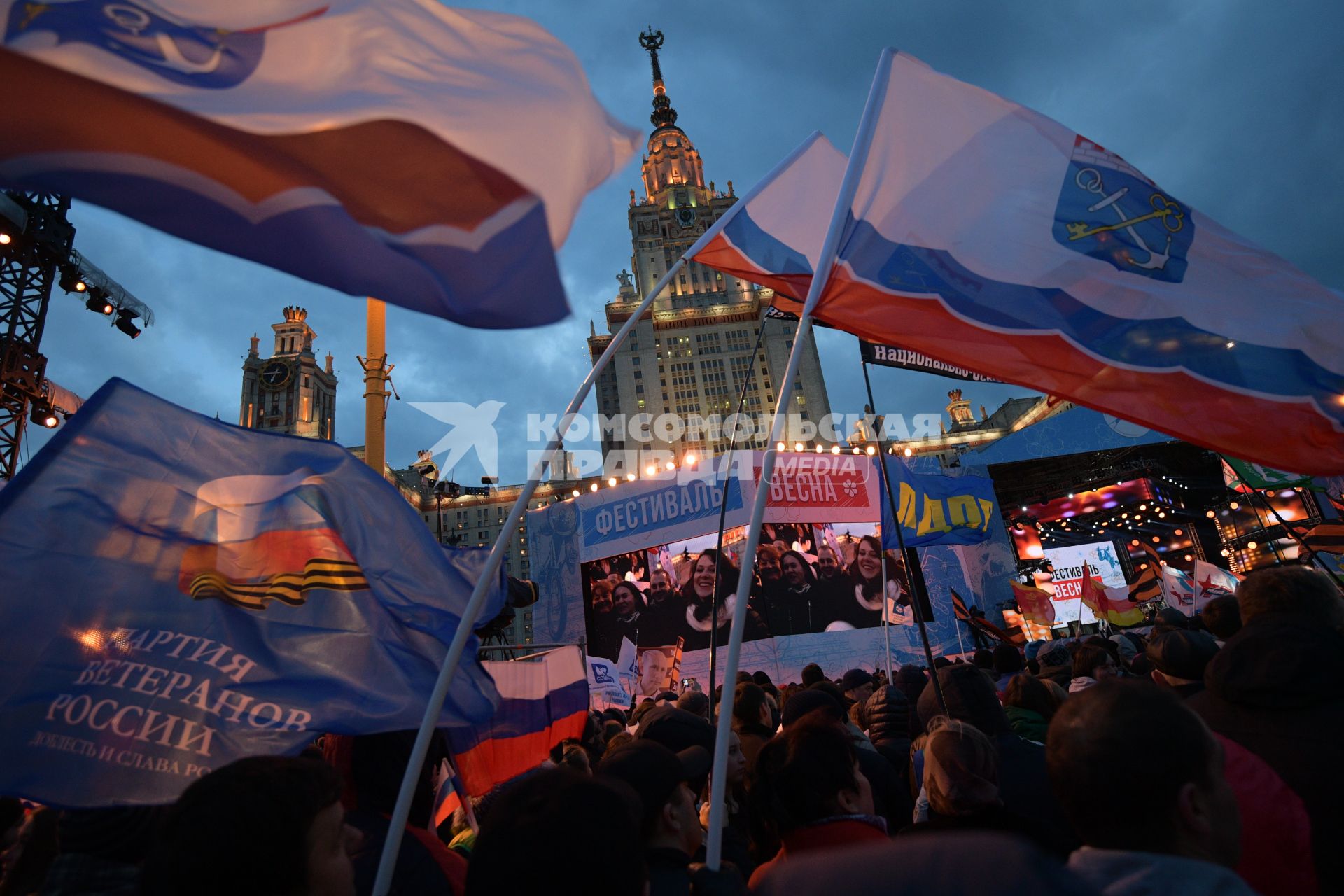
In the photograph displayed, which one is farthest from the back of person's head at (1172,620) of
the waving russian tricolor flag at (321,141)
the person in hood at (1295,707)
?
the waving russian tricolor flag at (321,141)

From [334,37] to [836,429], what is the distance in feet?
266

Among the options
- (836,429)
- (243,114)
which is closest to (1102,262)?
(243,114)

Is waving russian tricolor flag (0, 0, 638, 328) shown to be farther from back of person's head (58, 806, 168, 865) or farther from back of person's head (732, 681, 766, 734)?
back of person's head (732, 681, 766, 734)

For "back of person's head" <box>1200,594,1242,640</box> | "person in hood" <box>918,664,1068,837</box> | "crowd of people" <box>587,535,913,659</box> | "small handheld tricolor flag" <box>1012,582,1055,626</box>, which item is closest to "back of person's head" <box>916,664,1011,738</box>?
"person in hood" <box>918,664,1068,837</box>

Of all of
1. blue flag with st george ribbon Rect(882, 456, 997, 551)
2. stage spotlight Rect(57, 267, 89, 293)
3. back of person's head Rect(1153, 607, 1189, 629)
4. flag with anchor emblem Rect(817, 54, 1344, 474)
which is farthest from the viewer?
stage spotlight Rect(57, 267, 89, 293)

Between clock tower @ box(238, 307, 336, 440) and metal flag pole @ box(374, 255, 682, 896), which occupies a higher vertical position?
clock tower @ box(238, 307, 336, 440)

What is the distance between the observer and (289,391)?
65.1m

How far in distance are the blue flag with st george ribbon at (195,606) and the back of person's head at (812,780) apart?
1287mm

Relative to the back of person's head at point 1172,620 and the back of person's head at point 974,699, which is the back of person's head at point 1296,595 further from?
the back of person's head at point 1172,620

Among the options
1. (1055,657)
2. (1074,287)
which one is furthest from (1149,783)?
(1055,657)

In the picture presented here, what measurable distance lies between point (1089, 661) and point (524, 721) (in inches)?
165

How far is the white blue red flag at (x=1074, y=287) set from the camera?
3652 mm

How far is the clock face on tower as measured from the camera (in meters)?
64.0

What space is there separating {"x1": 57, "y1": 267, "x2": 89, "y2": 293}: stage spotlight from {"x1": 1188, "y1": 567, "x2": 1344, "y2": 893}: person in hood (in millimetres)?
21762
